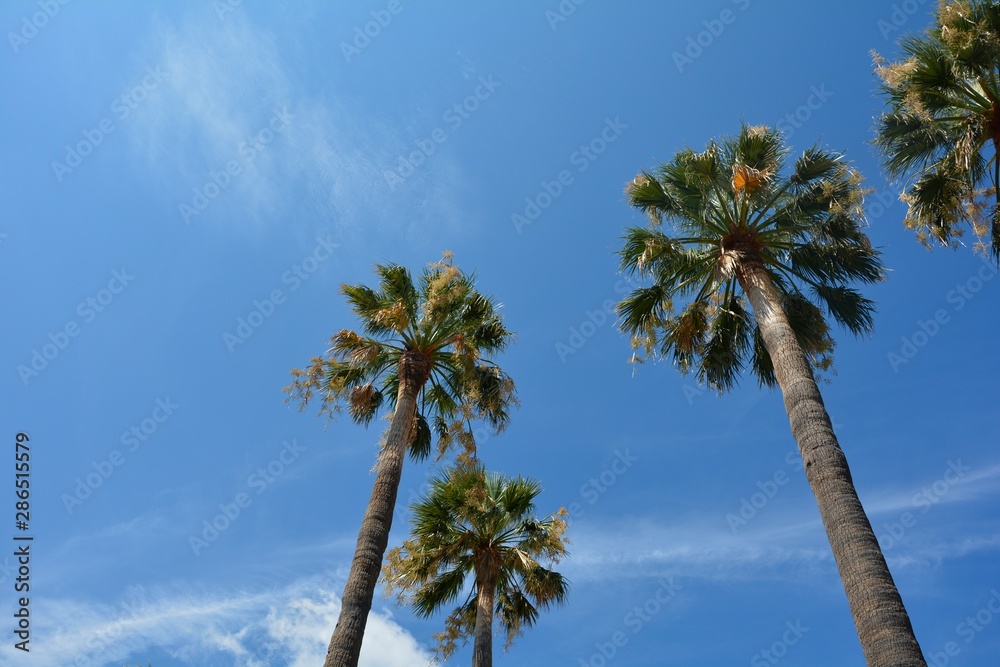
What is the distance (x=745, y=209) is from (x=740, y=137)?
5.46 feet

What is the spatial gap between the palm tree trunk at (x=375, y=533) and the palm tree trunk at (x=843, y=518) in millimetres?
6130

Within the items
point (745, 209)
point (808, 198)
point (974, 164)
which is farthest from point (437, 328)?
point (974, 164)

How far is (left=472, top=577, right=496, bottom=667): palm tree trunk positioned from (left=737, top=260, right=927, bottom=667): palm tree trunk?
8.56 meters

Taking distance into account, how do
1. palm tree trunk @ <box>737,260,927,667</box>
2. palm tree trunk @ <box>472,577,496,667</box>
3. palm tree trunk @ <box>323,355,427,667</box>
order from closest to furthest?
palm tree trunk @ <box>737,260,927,667</box>, palm tree trunk @ <box>323,355,427,667</box>, palm tree trunk @ <box>472,577,496,667</box>

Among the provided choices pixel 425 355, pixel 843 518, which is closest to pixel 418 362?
pixel 425 355

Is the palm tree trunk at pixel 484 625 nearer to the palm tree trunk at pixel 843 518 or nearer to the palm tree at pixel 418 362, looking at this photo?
the palm tree at pixel 418 362

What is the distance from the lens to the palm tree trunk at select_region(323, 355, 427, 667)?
29.6 ft

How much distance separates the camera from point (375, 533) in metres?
10.3

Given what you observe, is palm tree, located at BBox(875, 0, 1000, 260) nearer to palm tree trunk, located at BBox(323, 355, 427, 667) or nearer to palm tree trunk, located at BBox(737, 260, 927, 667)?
palm tree trunk, located at BBox(737, 260, 927, 667)

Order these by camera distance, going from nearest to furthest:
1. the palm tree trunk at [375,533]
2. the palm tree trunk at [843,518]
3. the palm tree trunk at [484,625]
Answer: the palm tree trunk at [843,518] → the palm tree trunk at [375,533] → the palm tree trunk at [484,625]

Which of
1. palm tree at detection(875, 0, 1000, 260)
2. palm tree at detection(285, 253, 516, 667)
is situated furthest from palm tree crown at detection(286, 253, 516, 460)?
palm tree at detection(875, 0, 1000, 260)

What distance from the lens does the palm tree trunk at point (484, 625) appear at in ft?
46.3

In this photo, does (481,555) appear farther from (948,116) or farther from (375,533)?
(948,116)

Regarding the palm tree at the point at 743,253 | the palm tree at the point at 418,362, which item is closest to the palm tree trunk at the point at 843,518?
the palm tree at the point at 743,253
